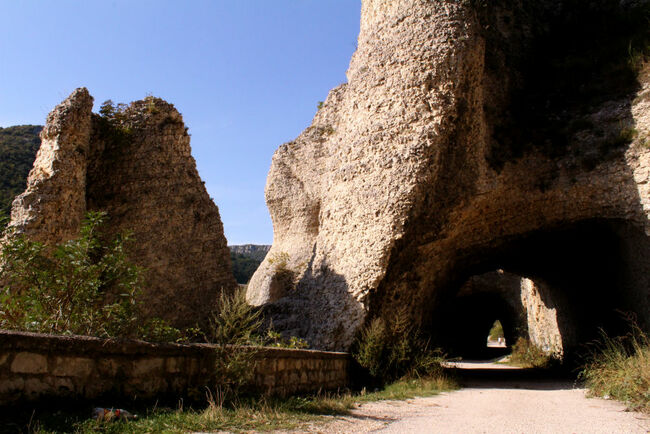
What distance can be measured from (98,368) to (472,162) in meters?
7.75

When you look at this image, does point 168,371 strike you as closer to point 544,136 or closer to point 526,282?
point 544,136

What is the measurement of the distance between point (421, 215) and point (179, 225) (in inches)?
194

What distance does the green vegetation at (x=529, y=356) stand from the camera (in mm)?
15835

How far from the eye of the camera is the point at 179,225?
1037 centimetres

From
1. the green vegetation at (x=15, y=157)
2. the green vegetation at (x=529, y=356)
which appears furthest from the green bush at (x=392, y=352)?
the green vegetation at (x=15, y=157)

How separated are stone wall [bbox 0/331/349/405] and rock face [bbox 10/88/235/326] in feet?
16.8

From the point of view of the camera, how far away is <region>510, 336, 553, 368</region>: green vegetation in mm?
15835

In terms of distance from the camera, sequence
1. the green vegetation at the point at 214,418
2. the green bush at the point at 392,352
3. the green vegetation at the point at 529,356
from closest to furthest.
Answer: the green vegetation at the point at 214,418
the green bush at the point at 392,352
the green vegetation at the point at 529,356

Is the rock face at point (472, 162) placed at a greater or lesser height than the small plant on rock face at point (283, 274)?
greater

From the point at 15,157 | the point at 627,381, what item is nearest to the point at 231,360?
the point at 627,381

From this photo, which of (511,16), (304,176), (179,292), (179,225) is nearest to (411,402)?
(179,292)

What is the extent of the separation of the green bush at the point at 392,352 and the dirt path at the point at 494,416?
1.02 metres

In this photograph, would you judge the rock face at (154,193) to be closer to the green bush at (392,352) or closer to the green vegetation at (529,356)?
the green bush at (392,352)

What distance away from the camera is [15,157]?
21.3 metres
